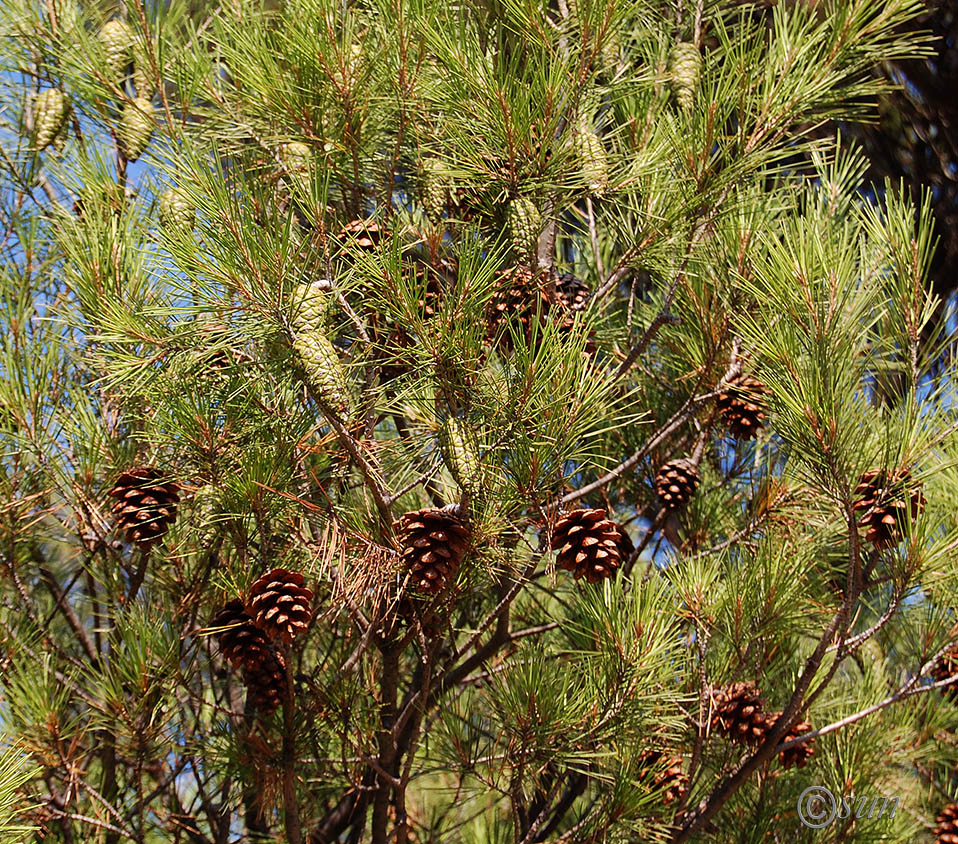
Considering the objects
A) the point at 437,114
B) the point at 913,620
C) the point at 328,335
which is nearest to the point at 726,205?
the point at 437,114

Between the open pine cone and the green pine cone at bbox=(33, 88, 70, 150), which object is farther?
the green pine cone at bbox=(33, 88, 70, 150)

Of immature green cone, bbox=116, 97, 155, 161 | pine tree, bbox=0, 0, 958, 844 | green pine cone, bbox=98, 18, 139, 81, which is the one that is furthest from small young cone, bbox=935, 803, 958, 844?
green pine cone, bbox=98, 18, 139, 81

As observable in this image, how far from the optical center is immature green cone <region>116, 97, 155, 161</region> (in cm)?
108

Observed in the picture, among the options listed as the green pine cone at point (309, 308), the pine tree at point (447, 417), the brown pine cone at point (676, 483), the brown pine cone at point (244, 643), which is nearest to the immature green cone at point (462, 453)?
the pine tree at point (447, 417)

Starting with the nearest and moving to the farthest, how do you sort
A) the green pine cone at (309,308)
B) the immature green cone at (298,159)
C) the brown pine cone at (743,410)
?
the green pine cone at (309,308) → the immature green cone at (298,159) → the brown pine cone at (743,410)

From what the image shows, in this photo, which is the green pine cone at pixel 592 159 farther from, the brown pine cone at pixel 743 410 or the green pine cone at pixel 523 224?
the brown pine cone at pixel 743 410

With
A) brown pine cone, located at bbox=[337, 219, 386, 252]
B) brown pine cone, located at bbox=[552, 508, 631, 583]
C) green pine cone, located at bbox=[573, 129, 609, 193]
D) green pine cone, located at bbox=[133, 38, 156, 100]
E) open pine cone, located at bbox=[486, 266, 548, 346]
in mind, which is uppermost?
green pine cone, located at bbox=[133, 38, 156, 100]

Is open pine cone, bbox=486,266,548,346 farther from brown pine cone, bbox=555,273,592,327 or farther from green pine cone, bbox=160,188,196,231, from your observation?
green pine cone, bbox=160,188,196,231

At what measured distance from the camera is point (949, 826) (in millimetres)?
1252

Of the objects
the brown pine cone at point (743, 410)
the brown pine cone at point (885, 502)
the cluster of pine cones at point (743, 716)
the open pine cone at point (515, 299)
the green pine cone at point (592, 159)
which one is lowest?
the cluster of pine cones at point (743, 716)

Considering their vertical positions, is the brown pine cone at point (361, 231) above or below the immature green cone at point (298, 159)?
below

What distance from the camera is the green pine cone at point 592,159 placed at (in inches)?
38.1

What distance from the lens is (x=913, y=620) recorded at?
4.08 ft

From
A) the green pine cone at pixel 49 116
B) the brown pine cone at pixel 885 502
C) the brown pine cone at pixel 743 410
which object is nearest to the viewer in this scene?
the brown pine cone at pixel 885 502
